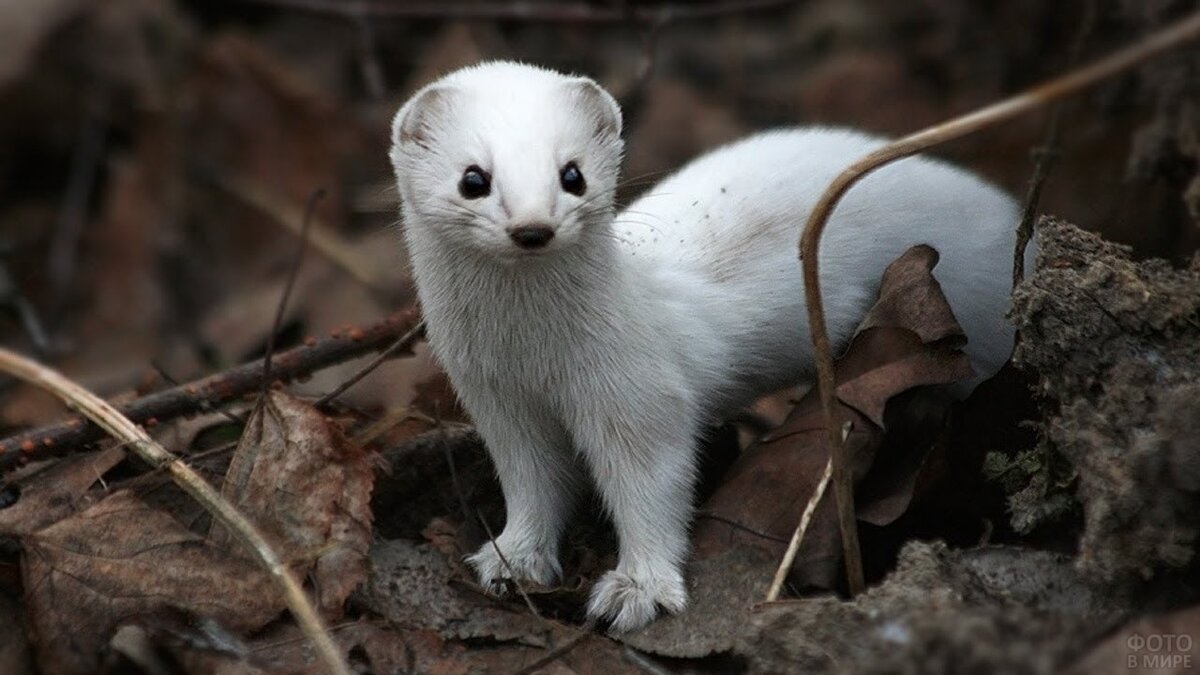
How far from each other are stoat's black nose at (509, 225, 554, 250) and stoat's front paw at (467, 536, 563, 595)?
3.26ft

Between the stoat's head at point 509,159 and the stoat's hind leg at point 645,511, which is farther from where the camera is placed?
the stoat's hind leg at point 645,511

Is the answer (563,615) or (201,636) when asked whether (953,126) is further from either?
(201,636)

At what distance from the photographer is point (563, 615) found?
13.3 feet

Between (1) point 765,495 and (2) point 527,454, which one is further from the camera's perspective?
(2) point 527,454

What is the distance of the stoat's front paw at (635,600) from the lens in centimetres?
384

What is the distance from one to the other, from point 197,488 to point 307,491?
46 centimetres

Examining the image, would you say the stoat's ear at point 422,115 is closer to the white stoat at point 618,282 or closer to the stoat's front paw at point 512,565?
the white stoat at point 618,282

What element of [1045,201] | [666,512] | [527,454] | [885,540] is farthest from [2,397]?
[1045,201]

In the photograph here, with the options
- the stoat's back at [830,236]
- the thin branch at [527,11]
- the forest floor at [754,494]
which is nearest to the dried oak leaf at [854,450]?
the forest floor at [754,494]

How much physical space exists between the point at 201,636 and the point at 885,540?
180 centimetres

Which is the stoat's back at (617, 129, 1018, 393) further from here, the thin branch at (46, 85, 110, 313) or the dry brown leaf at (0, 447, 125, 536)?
the thin branch at (46, 85, 110, 313)

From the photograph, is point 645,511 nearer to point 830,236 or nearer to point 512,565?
point 512,565

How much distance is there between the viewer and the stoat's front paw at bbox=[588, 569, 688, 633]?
12.6 feet

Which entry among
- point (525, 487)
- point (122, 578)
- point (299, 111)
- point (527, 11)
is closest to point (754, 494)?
point (525, 487)
